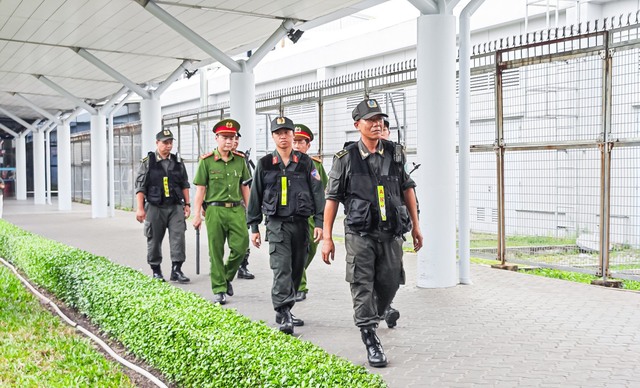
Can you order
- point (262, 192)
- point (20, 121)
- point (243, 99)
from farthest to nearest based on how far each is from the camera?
point (20, 121) < point (243, 99) < point (262, 192)

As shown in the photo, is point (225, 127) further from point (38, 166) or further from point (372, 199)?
point (38, 166)

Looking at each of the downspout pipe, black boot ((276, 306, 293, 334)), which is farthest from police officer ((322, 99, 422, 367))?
the downspout pipe

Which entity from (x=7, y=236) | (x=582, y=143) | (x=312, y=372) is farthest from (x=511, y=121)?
(x=312, y=372)

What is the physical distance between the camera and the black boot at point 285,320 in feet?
20.9

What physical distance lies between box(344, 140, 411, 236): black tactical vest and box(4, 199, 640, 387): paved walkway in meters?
1.07

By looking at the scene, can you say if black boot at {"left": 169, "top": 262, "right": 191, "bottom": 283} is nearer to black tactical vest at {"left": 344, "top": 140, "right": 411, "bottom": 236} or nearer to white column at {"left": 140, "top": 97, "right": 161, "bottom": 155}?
black tactical vest at {"left": 344, "top": 140, "right": 411, "bottom": 236}

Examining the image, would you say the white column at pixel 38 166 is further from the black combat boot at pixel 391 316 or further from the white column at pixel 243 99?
the black combat boot at pixel 391 316

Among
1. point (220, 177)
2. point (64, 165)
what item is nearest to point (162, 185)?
point (220, 177)

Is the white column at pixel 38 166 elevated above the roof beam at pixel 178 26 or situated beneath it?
situated beneath

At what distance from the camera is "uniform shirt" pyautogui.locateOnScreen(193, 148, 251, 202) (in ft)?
25.6

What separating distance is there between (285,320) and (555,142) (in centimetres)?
513

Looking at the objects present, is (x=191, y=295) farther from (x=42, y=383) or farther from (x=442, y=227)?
(x=442, y=227)

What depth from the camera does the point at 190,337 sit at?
191 inches

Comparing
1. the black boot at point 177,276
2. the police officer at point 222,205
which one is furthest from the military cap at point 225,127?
the black boot at point 177,276
